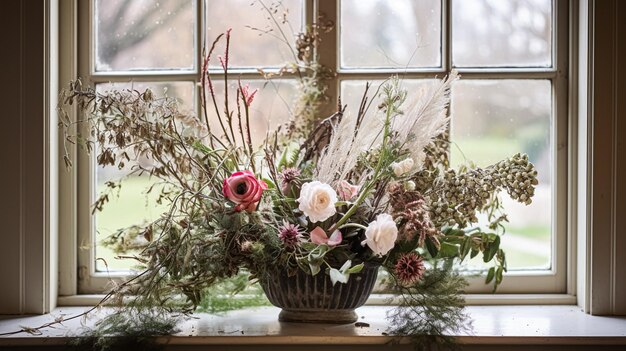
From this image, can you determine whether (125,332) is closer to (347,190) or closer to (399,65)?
(347,190)

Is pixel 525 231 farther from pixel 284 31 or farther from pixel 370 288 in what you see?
pixel 284 31

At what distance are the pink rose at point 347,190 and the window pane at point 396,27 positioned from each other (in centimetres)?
49

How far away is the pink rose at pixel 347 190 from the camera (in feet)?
5.45

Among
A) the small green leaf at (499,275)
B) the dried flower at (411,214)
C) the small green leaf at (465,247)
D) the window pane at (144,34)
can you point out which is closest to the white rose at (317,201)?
the dried flower at (411,214)

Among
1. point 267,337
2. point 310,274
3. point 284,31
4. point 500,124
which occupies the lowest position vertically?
point 267,337

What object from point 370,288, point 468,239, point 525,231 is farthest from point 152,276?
point 525,231

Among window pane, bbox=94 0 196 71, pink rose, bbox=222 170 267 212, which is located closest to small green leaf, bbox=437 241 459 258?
pink rose, bbox=222 170 267 212

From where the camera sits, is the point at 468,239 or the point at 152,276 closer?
the point at 152,276

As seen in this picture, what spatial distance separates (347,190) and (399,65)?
509 mm

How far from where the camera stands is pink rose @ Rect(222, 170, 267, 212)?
158 cm

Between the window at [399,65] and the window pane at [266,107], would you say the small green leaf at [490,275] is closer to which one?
the window at [399,65]

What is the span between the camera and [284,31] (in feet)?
6.61

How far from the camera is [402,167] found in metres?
1.61

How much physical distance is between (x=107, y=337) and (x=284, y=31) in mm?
871
